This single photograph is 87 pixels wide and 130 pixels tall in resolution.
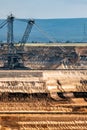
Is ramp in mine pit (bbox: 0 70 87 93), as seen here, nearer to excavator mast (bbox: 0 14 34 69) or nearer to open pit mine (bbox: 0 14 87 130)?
open pit mine (bbox: 0 14 87 130)

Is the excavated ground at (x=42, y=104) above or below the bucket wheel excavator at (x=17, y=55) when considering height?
below

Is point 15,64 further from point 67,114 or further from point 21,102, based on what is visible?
point 67,114

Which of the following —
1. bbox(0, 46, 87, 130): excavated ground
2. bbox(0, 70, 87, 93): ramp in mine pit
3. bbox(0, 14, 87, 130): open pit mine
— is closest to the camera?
bbox(0, 46, 87, 130): excavated ground

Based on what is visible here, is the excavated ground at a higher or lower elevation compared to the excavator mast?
lower

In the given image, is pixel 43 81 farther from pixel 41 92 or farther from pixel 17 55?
pixel 17 55

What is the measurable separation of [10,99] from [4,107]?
3.48m

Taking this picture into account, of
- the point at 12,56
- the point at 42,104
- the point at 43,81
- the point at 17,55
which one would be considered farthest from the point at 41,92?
the point at 17,55

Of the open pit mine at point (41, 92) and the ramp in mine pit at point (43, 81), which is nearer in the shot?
the open pit mine at point (41, 92)

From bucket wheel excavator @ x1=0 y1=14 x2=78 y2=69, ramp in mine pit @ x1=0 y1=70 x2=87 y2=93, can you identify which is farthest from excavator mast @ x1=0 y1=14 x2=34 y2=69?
ramp in mine pit @ x1=0 y1=70 x2=87 y2=93

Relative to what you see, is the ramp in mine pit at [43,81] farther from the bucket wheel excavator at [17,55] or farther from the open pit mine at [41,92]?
the bucket wheel excavator at [17,55]

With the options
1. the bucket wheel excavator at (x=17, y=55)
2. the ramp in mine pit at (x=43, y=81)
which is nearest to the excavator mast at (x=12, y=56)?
the bucket wheel excavator at (x=17, y=55)

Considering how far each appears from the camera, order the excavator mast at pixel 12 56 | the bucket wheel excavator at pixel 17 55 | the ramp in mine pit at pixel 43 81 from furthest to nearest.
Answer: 1. the bucket wheel excavator at pixel 17 55
2. the excavator mast at pixel 12 56
3. the ramp in mine pit at pixel 43 81

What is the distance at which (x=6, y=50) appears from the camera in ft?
195

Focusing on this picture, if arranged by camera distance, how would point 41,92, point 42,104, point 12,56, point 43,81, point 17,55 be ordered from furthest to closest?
point 17,55 → point 12,56 → point 43,81 → point 41,92 → point 42,104
